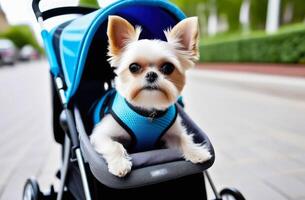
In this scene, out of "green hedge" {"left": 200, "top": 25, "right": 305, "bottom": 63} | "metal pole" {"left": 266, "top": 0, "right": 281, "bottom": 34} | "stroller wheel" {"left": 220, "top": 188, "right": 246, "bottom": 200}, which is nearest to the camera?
"stroller wheel" {"left": 220, "top": 188, "right": 246, "bottom": 200}

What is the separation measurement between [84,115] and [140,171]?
3.41 ft

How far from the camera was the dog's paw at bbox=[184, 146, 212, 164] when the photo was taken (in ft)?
6.44

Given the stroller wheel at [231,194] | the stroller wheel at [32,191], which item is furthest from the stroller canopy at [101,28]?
the stroller wheel at [231,194]

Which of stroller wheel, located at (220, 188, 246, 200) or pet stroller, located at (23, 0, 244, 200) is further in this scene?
stroller wheel, located at (220, 188, 246, 200)

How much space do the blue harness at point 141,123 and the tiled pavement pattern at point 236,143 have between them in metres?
1.47

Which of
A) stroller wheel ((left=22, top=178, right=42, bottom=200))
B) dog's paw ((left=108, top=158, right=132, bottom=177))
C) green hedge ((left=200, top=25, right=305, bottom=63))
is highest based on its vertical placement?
dog's paw ((left=108, top=158, right=132, bottom=177))

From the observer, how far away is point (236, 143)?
4828 millimetres

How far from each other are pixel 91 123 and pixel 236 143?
270 cm

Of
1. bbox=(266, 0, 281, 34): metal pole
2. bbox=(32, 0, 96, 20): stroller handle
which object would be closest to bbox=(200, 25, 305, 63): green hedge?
bbox=(266, 0, 281, 34): metal pole

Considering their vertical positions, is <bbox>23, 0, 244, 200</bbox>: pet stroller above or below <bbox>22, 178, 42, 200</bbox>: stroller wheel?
above

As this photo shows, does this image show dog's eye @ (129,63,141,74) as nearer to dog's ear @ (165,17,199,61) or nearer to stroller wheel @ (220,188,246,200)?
dog's ear @ (165,17,199,61)

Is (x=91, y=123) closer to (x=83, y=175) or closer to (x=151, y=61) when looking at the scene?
(x=83, y=175)

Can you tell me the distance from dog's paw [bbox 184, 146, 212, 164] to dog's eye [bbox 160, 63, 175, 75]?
45cm

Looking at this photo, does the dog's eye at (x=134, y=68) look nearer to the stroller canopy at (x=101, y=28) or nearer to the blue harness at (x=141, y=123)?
the blue harness at (x=141, y=123)
